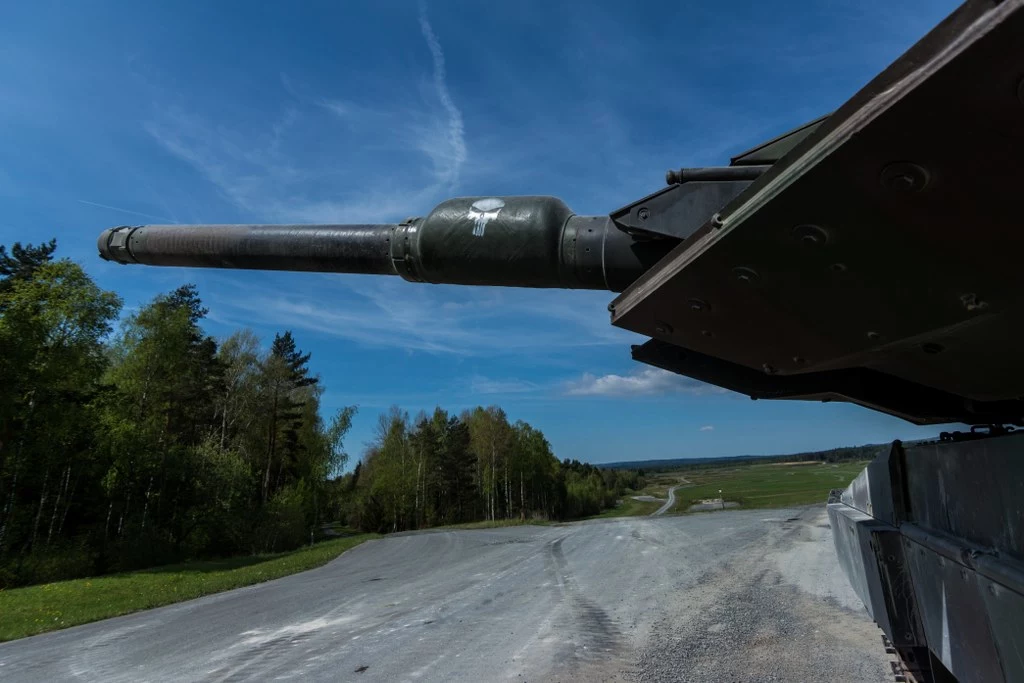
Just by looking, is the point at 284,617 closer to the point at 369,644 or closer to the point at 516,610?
the point at 369,644

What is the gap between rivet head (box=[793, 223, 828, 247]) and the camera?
1232mm

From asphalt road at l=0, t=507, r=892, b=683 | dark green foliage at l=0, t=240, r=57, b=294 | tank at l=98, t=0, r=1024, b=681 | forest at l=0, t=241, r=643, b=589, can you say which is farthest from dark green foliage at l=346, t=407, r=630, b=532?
tank at l=98, t=0, r=1024, b=681

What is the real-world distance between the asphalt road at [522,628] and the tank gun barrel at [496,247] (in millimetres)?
4191

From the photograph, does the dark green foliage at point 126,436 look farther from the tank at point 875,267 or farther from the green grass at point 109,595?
the tank at point 875,267

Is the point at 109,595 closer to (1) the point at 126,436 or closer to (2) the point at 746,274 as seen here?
(1) the point at 126,436

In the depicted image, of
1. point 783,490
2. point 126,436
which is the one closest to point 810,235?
point 126,436

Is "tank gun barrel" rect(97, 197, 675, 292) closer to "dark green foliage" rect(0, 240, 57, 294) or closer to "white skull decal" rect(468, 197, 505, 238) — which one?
"white skull decal" rect(468, 197, 505, 238)

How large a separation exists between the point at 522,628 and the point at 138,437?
21715mm

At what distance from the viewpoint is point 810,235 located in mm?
1250

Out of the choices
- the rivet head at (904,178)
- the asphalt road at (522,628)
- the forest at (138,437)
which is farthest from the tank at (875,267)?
the forest at (138,437)

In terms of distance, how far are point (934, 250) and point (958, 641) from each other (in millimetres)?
1660

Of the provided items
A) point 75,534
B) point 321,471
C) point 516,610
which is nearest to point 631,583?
point 516,610

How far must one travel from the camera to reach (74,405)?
20.3 m

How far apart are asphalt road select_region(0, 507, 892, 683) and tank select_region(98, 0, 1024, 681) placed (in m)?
2.91
